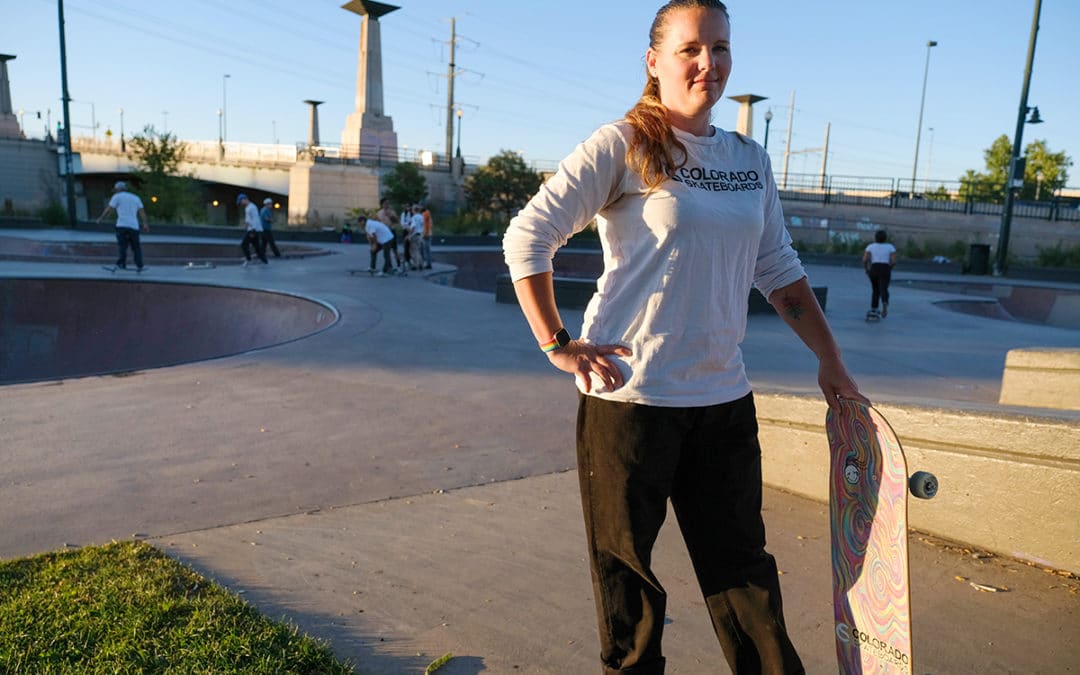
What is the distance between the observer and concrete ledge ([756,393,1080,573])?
322 cm

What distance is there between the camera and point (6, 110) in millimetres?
56156

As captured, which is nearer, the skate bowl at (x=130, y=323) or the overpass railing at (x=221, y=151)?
the skate bowl at (x=130, y=323)

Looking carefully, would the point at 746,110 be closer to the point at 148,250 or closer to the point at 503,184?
the point at 503,184

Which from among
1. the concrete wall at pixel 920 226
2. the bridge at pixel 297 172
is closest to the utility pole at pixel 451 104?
the bridge at pixel 297 172

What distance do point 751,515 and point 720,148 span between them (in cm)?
98

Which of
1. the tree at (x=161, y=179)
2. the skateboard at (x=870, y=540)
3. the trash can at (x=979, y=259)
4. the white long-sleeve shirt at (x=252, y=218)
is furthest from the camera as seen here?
the tree at (x=161, y=179)

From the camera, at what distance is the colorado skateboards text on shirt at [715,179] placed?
201 centimetres

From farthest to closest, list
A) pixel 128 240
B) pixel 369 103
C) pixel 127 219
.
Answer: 1. pixel 369 103
2. pixel 128 240
3. pixel 127 219

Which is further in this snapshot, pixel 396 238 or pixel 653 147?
pixel 396 238

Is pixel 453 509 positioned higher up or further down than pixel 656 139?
further down

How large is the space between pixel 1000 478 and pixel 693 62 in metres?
2.45

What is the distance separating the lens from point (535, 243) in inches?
80.9

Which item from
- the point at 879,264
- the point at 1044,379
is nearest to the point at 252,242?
the point at 879,264

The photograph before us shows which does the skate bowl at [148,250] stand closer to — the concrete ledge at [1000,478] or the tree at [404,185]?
the concrete ledge at [1000,478]
